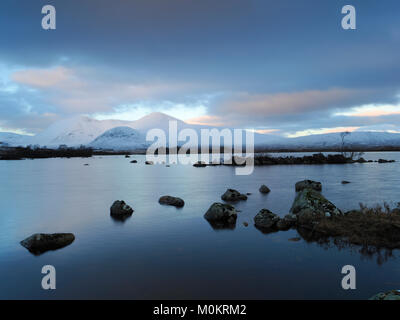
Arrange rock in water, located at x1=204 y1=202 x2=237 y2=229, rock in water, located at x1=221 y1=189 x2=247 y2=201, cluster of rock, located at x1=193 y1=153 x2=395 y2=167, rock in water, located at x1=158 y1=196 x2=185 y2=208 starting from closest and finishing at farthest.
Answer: rock in water, located at x1=204 y1=202 x2=237 y2=229 < rock in water, located at x1=158 y1=196 x2=185 y2=208 < rock in water, located at x1=221 y1=189 x2=247 y2=201 < cluster of rock, located at x1=193 y1=153 x2=395 y2=167

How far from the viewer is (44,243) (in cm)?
1489

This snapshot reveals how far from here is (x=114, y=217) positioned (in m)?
22.8

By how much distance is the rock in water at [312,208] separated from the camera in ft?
59.8

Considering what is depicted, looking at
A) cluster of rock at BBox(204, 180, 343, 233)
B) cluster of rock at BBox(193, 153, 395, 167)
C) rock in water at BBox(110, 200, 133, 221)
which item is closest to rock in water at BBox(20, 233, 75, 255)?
rock in water at BBox(110, 200, 133, 221)

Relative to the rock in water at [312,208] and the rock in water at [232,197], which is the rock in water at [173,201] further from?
Result: the rock in water at [312,208]

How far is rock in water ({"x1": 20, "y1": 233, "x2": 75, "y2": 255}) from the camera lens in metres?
14.7

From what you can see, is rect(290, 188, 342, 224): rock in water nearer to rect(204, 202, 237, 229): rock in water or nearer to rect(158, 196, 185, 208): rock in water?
rect(204, 202, 237, 229): rock in water

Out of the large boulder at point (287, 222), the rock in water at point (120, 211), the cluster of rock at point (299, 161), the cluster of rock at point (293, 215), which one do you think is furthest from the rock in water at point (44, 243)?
the cluster of rock at point (299, 161)

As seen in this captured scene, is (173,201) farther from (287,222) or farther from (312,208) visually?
(312,208)

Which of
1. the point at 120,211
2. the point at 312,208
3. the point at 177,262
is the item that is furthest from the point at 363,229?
the point at 120,211

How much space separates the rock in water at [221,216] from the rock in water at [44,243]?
10.0m

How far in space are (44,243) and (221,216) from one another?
39.4ft

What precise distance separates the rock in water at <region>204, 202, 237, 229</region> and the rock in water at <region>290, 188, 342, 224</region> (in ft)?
15.7

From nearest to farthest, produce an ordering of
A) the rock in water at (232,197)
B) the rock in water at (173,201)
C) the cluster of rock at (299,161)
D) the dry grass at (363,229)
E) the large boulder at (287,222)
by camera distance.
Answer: the dry grass at (363,229) < the large boulder at (287,222) < the rock in water at (173,201) < the rock in water at (232,197) < the cluster of rock at (299,161)
